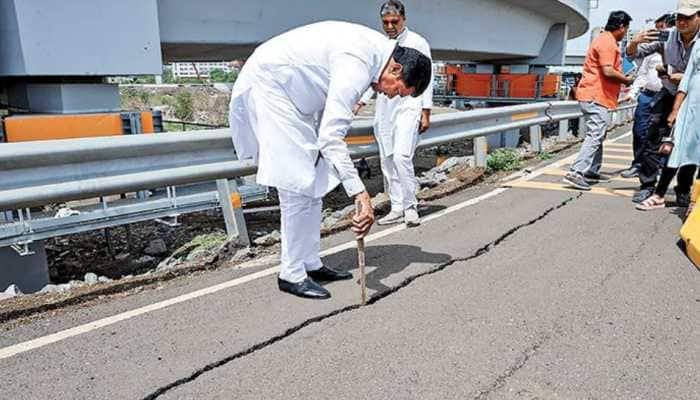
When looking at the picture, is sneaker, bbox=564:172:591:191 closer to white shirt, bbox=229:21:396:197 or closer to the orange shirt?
the orange shirt

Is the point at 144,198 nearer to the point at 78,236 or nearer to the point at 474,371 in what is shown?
the point at 78,236

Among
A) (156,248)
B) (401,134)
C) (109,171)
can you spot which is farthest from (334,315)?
(156,248)

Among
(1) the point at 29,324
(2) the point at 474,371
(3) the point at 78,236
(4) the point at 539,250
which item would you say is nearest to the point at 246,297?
(1) the point at 29,324

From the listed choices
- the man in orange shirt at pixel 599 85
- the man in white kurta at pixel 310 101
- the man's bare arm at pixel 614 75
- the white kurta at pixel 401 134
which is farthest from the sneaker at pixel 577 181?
the man in white kurta at pixel 310 101

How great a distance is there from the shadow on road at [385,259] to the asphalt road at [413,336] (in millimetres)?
22

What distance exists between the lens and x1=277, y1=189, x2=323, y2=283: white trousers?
3373mm

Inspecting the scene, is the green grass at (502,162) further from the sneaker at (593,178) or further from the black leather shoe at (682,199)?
the black leather shoe at (682,199)

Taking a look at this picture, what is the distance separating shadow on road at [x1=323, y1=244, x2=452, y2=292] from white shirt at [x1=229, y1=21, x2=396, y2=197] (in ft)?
2.78

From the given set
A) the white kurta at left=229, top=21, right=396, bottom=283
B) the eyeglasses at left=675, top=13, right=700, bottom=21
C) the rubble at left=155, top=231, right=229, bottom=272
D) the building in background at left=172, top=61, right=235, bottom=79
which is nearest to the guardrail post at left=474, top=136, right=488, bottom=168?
the eyeglasses at left=675, top=13, right=700, bottom=21

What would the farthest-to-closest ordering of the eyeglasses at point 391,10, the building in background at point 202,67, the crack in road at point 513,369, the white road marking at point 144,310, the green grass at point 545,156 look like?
the building in background at point 202,67 → the green grass at point 545,156 → the eyeglasses at point 391,10 → the white road marking at point 144,310 → the crack in road at point 513,369

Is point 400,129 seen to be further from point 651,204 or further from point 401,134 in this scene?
point 651,204

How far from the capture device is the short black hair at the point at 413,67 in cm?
314

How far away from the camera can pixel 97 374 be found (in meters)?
2.56

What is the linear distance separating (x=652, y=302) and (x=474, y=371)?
1.46 m
